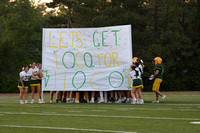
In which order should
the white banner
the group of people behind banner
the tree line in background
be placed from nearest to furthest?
1. the group of people behind banner
2. the white banner
3. the tree line in background

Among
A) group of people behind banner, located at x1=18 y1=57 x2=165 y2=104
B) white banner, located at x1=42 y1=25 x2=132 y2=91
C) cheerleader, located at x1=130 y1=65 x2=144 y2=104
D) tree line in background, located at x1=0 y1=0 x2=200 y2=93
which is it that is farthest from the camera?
tree line in background, located at x1=0 y1=0 x2=200 y2=93

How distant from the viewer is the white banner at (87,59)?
715 inches

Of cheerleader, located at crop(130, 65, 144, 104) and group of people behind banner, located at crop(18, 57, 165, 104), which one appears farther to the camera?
group of people behind banner, located at crop(18, 57, 165, 104)

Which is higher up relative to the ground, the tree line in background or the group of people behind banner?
the tree line in background

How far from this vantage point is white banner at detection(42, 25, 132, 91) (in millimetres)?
18172

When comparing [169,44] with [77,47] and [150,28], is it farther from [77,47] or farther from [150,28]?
[77,47]

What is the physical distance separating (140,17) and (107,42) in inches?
1005

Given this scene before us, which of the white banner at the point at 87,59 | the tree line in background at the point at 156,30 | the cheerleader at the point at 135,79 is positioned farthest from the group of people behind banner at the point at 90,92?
the tree line in background at the point at 156,30

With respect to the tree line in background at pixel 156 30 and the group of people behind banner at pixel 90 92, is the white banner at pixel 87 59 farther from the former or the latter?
the tree line in background at pixel 156 30

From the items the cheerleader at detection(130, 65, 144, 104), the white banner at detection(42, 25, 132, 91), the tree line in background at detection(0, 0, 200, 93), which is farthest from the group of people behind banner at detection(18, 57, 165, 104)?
the tree line in background at detection(0, 0, 200, 93)

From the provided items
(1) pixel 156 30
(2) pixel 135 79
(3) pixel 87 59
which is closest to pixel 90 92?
(3) pixel 87 59

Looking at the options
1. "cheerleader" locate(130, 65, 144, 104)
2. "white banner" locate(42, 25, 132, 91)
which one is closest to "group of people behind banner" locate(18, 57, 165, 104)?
"cheerleader" locate(130, 65, 144, 104)

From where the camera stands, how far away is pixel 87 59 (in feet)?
61.0

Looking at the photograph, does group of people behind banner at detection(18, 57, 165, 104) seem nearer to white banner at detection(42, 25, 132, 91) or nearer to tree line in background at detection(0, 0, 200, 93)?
white banner at detection(42, 25, 132, 91)
